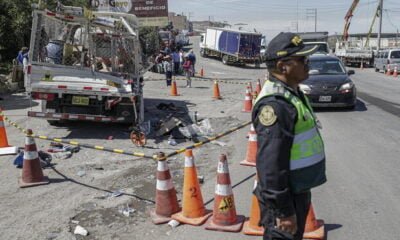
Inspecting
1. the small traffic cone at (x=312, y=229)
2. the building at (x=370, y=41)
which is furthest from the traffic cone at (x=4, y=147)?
the building at (x=370, y=41)

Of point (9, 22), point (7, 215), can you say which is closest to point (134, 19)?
point (7, 215)

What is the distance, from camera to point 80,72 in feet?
34.7

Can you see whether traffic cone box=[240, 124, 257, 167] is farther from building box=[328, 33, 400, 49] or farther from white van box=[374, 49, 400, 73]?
building box=[328, 33, 400, 49]

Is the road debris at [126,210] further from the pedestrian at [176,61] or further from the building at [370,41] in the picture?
the building at [370,41]

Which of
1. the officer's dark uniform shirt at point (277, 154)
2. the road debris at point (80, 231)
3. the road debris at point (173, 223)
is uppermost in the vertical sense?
the officer's dark uniform shirt at point (277, 154)

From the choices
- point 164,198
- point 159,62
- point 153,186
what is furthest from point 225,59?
point 164,198

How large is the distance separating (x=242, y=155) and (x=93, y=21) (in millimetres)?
4807

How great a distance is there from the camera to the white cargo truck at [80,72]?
1024cm

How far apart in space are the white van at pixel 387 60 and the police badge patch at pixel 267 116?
34.8 m

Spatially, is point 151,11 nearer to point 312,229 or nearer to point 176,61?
point 176,61

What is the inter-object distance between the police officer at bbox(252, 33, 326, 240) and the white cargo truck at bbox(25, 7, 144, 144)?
692 centimetres

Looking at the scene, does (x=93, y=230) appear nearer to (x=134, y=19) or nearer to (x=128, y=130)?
(x=128, y=130)

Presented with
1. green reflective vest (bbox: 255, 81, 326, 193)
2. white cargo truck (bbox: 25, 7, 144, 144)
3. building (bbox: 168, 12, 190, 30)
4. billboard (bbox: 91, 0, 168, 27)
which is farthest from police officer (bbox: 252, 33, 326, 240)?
building (bbox: 168, 12, 190, 30)

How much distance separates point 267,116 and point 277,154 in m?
0.22
